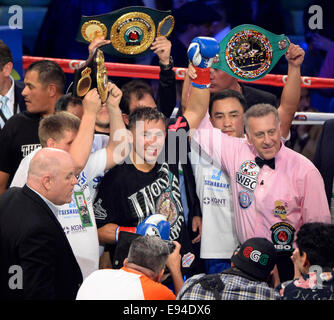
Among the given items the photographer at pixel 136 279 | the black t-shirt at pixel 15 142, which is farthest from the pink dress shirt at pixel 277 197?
the black t-shirt at pixel 15 142

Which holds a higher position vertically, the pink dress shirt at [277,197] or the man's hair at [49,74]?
the man's hair at [49,74]

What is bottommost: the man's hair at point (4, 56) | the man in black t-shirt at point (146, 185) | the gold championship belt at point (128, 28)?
the man in black t-shirt at point (146, 185)

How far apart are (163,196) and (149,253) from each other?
2.41 ft

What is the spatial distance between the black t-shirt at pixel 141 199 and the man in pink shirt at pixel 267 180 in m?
0.31

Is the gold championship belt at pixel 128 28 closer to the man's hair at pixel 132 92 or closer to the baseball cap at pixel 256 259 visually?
the man's hair at pixel 132 92

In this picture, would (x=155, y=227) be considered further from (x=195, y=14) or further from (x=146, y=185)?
(x=195, y=14)

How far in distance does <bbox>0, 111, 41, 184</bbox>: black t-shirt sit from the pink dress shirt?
3.72 feet

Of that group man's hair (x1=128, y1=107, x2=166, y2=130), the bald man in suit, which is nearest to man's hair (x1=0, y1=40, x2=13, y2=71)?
man's hair (x1=128, y1=107, x2=166, y2=130)

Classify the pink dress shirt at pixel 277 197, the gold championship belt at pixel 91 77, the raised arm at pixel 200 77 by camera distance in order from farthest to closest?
the raised arm at pixel 200 77 < the pink dress shirt at pixel 277 197 < the gold championship belt at pixel 91 77

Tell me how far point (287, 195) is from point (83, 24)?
1.53 meters

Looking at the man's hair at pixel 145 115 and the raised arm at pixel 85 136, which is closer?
the raised arm at pixel 85 136

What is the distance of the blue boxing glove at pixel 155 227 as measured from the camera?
298 cm

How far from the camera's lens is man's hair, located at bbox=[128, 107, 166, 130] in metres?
3.29

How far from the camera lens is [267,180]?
332 centimetres
